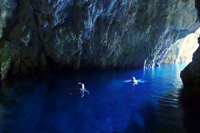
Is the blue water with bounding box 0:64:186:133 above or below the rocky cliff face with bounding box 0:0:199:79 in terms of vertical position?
below

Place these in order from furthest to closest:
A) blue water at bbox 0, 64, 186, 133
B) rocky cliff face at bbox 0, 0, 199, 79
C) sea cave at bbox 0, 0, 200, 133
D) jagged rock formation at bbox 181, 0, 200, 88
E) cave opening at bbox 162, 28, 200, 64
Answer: cave opening at bbox 162, 28, 200, 64 → rocky cliff face at bbox 0, 0, 199, 79 → jagged rock formation at bbox 181, 0, 200, 88 → sea cave at bbox 0, 0, 200, 133 → blue water at bbox 0, 64, 186, 133

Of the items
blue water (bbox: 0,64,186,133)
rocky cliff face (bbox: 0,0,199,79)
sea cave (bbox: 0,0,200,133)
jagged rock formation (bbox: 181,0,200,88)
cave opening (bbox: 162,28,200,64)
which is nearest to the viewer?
blue water (bbox: 0,64,186,133)

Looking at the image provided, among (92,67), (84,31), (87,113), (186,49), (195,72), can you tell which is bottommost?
(87,113)

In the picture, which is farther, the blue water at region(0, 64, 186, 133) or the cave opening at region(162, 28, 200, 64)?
the cave opening at region(162, 28, 200, 64)

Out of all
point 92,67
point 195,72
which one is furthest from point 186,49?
point 195,72

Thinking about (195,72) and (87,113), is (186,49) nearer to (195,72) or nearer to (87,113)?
(195,72)

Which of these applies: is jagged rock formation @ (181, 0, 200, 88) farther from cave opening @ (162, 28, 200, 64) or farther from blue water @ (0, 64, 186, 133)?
cave opening @ (162, 28, 200, 64)

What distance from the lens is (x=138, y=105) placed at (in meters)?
10.7

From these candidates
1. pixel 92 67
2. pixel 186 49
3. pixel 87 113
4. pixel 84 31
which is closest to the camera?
pixel 87 113

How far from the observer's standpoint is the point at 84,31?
2217cm

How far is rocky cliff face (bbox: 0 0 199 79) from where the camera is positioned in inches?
667

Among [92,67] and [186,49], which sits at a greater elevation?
[186,49]

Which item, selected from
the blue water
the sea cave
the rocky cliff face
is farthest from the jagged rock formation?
the rocky cliff face

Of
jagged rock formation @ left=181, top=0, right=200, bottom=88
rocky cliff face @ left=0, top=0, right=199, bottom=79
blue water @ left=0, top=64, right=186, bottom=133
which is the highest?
rocky cliff face @ left=0, top=0, right=199, bottom=79
